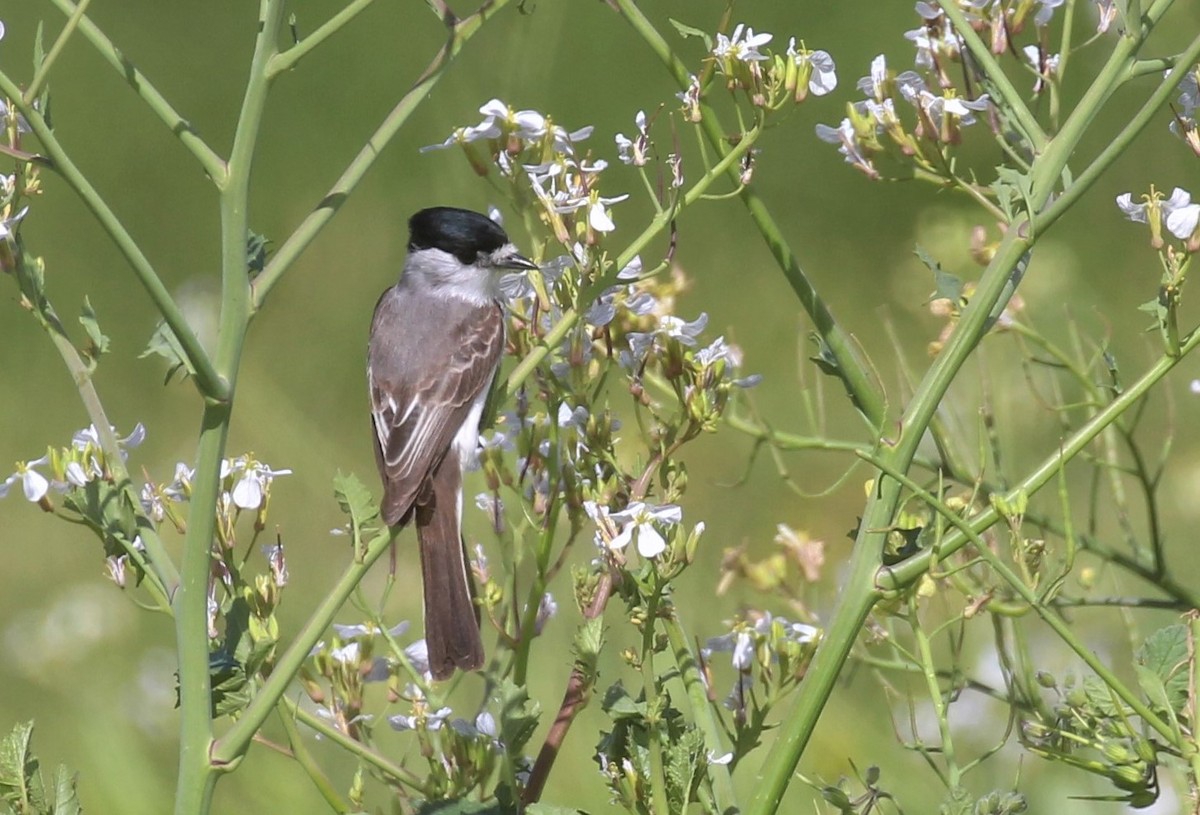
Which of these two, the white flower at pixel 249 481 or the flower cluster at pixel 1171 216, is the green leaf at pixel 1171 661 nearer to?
the flower cluster at pixel 1171 216

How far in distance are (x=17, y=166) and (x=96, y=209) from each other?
0.64m

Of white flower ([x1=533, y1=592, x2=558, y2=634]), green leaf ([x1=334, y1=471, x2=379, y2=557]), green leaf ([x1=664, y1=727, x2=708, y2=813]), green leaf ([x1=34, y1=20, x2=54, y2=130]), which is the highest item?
green leaf ([x1=34, y1=20, x2=54, y2=130])

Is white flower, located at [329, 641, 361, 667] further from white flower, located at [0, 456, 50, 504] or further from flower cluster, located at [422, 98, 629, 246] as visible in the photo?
flower cluster, located at [422, 98, 629, 246]

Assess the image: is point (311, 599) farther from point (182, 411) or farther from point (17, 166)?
point (17, 166)

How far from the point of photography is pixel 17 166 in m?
2.24

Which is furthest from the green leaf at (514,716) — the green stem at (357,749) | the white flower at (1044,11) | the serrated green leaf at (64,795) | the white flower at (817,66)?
the white flower at (1044,11)

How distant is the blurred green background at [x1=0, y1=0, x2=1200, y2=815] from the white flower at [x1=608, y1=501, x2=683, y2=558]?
209cm

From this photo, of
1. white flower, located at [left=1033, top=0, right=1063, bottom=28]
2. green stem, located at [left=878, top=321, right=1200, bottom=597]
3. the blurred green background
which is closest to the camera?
green stem, located at [left=878, top=321, right=1200, bottom=597]

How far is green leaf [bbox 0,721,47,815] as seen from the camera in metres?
1.98

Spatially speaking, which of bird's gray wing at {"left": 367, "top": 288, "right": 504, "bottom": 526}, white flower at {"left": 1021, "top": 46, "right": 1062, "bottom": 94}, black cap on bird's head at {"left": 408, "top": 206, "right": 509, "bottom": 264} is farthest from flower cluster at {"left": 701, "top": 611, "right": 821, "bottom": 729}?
black cap on bird's head at {"left": 408, "top": 206, "right": 509, "bottom": 264}

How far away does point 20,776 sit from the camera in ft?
6.49

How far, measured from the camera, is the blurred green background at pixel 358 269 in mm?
4914

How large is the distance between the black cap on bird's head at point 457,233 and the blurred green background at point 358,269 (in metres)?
0.60

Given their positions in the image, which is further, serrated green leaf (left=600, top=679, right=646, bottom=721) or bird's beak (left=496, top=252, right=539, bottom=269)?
bird's beak (left=496, top=252, right=539, bottom=269)
